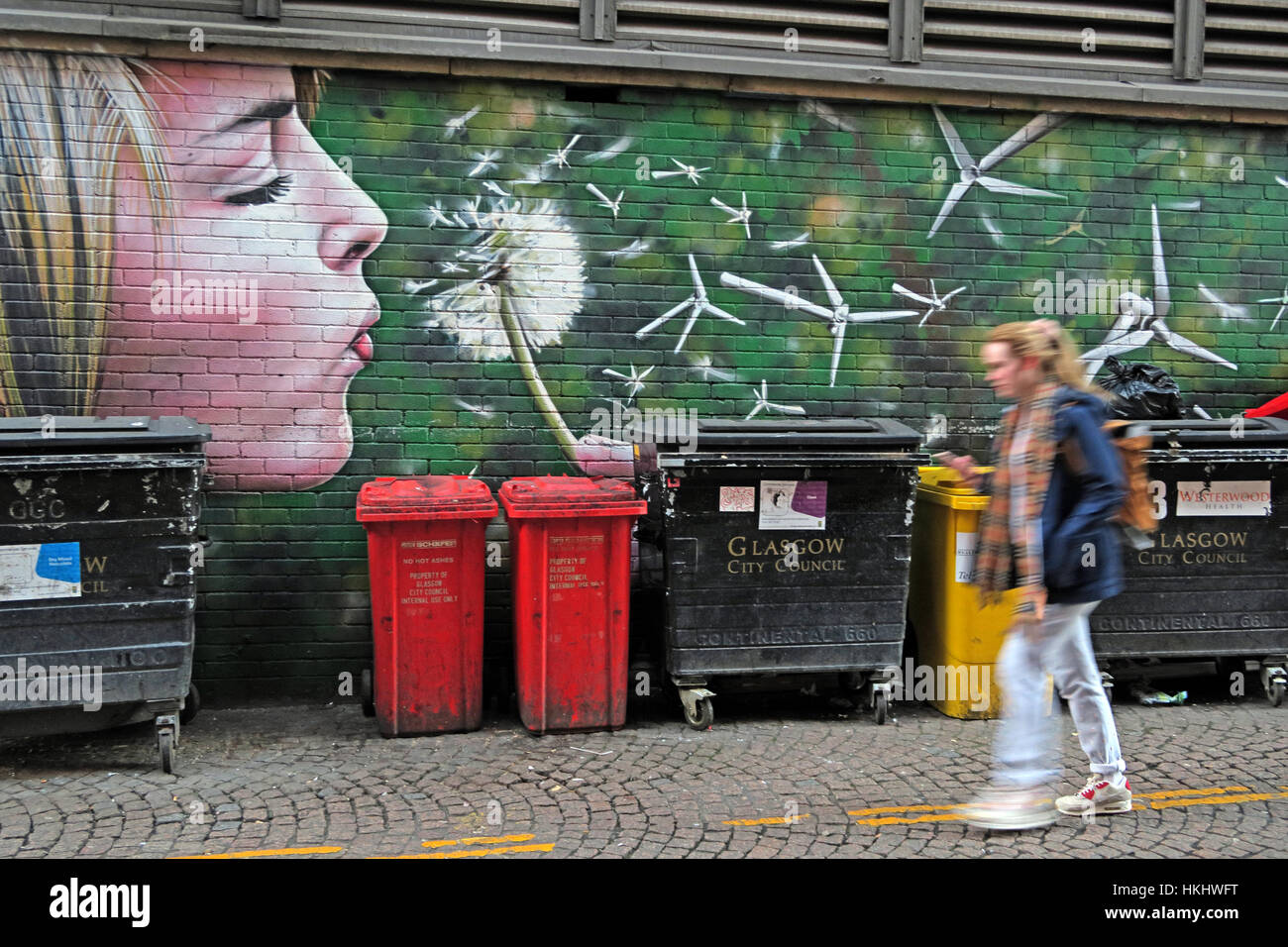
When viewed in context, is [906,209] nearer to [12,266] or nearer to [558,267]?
[558,267]

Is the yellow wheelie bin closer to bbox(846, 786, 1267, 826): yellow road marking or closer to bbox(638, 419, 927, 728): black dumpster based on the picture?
bbox(638, 419, 927, 728): black dumpster

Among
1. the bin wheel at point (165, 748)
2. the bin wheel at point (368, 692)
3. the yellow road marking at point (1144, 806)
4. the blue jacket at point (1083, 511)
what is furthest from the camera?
the bin wheel at point (368, 692)

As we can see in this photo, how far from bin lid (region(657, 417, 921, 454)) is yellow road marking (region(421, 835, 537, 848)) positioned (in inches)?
82.6

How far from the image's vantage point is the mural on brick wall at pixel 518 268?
6234mm

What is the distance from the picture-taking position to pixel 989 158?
7.07 m

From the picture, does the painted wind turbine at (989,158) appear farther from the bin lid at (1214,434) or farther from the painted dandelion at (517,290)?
the painted dandelion at (517,290)

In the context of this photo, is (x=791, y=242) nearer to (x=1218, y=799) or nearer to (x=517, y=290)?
(x=517, y=290)

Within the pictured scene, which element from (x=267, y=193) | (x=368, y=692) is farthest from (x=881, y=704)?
(x=267, y=193)

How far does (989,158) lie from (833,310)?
1422 millimetres

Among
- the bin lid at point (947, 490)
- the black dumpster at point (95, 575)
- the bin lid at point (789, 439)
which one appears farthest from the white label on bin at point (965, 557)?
the black dumpster at point (95, 575)

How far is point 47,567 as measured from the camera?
5.00 meters

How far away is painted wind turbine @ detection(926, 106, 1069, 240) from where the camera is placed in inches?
277

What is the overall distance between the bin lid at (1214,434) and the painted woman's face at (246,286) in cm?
455
